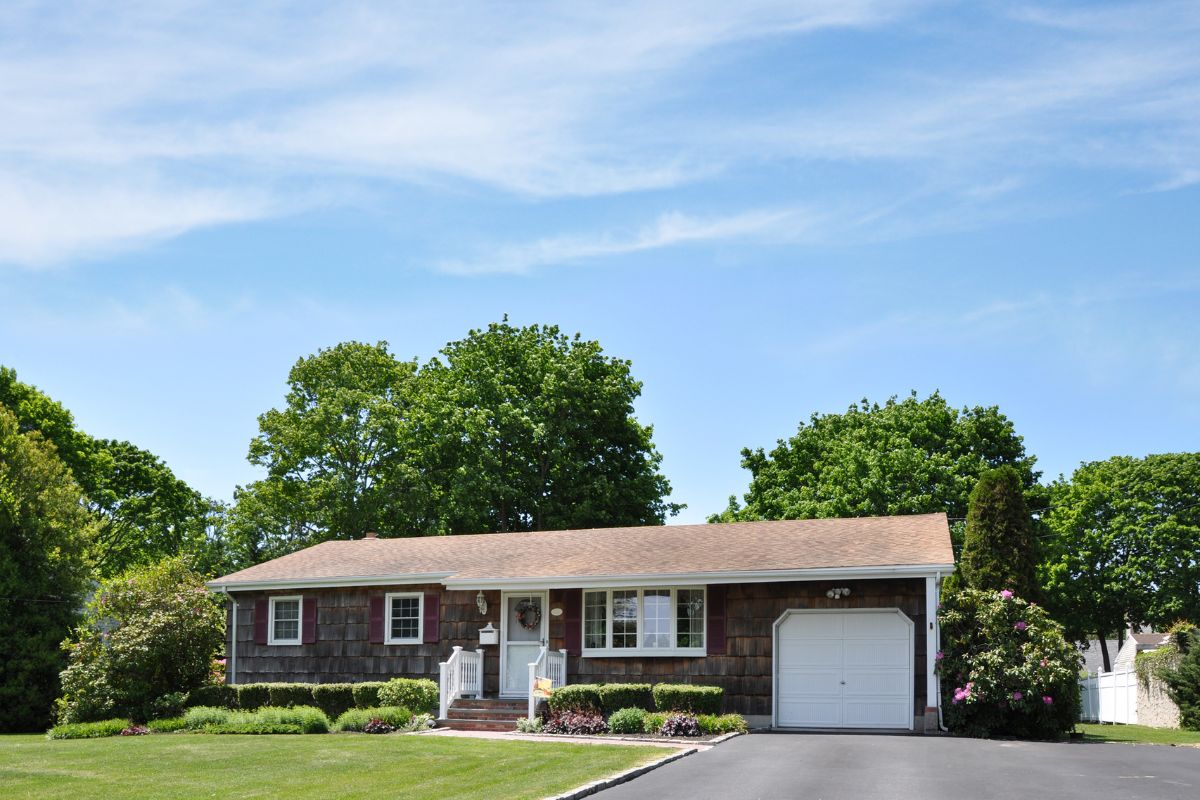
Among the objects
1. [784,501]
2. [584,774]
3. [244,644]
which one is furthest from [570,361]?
[584,774]

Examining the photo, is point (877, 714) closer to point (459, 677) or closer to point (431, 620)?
point (459, 677)

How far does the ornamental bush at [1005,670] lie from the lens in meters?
20.5

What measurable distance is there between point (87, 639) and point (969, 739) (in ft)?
60.0

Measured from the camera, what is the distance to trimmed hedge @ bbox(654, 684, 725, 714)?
21.5 meters

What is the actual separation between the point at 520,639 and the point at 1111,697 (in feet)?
61.2

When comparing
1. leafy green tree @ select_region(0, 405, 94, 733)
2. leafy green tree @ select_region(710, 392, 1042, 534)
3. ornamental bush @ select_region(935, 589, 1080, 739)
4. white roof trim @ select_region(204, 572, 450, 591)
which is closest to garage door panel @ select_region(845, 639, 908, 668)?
ornamental bush @ select_region(935, 589, 1080, 739)

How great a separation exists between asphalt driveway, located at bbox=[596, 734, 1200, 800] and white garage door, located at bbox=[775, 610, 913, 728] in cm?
269

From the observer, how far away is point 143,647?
83.4 ft

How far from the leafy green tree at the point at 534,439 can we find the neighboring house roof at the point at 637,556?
1058cm

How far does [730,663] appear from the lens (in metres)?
23.0

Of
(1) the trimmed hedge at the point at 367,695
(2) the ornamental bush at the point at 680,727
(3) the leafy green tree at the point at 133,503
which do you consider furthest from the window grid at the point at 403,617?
(3) the leafy green tree at the point at 133,503

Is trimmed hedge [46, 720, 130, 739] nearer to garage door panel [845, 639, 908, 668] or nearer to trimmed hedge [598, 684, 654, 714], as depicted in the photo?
trimmed hedge [598, 684, 654, 714]

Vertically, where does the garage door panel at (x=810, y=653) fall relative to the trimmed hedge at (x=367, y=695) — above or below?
above

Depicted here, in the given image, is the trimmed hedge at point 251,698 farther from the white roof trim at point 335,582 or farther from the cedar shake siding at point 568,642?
the white roof trim at point 335,582
